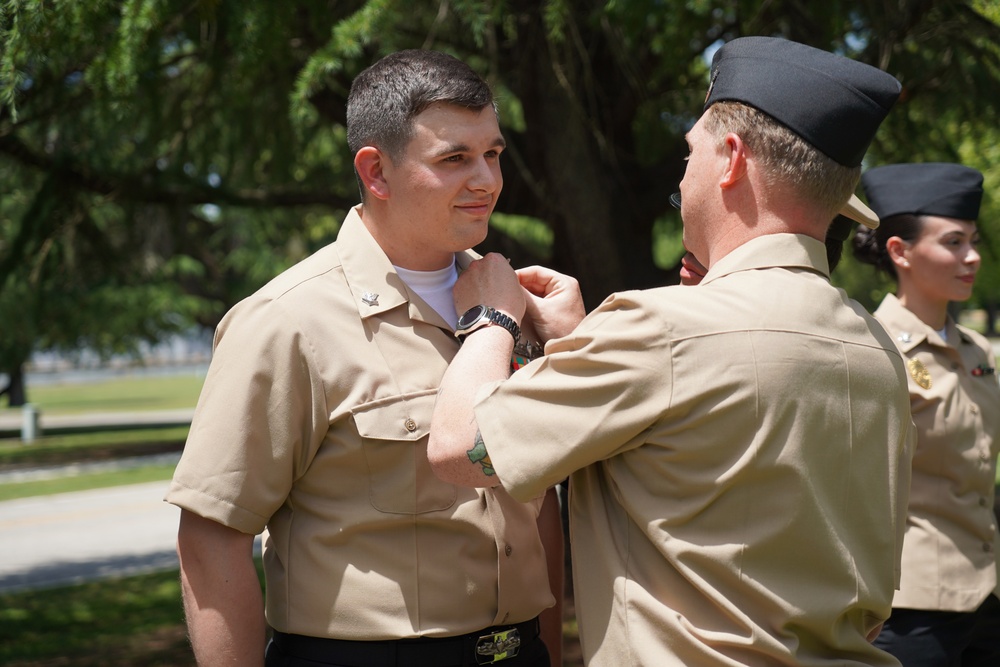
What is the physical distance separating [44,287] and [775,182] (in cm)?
411

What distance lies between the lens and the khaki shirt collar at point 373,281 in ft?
7.62

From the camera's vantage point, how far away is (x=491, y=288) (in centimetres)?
230

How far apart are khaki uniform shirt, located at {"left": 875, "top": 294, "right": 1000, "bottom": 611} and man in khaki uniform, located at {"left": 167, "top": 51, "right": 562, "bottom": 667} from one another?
5.23 feet

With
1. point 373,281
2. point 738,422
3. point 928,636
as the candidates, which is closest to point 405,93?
point 373,281

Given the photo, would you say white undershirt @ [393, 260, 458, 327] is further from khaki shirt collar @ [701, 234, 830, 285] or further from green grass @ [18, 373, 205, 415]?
green grass @ [18, 373, 205, 415]

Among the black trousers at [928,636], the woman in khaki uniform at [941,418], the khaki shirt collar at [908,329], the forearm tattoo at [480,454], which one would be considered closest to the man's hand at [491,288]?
the forearm tattoo at [480,454]

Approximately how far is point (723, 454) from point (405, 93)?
3.50ft

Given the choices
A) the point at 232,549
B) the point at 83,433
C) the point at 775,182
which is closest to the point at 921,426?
the point at 775,182

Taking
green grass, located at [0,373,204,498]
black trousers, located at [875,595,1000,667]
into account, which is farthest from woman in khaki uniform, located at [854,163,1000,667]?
green grass, located at [0,373,204,498]

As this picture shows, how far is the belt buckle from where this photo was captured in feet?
7.48

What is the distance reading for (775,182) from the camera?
1.98 m

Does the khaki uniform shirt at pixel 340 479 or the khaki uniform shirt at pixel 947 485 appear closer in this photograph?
the khaki uniform shirt at pixel 340 479

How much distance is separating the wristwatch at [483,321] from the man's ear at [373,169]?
0.37 meters

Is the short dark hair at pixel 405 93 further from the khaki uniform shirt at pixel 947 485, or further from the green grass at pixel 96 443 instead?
the green grass at pixel 96 443
